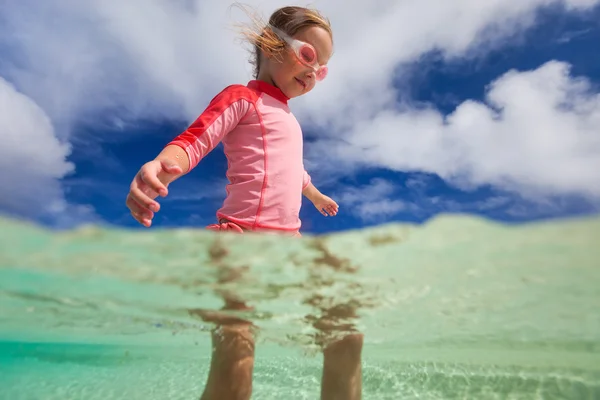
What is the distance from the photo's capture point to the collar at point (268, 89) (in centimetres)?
374

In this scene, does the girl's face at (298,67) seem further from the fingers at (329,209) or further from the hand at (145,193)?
the hand at (145,193)

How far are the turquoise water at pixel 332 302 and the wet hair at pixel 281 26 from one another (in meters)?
1.78

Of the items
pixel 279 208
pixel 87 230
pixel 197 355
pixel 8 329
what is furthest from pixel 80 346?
pixel 279 208

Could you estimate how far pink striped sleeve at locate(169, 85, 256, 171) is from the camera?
3049 millimetres

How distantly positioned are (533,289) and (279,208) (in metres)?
2.71

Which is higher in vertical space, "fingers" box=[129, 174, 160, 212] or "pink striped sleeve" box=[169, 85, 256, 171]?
"pink striped sleeve" box=[169, 85, 256, 171]

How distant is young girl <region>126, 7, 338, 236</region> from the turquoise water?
0.27 metres

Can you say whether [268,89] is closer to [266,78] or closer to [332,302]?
[266,78]

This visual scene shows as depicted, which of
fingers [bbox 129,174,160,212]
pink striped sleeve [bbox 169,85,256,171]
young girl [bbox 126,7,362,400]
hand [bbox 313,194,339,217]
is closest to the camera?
fingers [bbox 129,174,160,212]

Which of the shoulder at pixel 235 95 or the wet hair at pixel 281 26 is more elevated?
the wet hair at pixel 281 26

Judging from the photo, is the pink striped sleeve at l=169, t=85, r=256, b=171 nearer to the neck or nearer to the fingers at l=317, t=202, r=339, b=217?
the neck

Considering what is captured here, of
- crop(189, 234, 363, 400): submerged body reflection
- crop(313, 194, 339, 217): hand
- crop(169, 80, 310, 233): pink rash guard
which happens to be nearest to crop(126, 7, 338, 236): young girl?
crop(169, 80, 310, 233): pink rash guard

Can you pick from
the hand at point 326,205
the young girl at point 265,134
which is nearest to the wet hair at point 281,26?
the young girl at point 265,134

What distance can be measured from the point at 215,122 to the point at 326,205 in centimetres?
175
